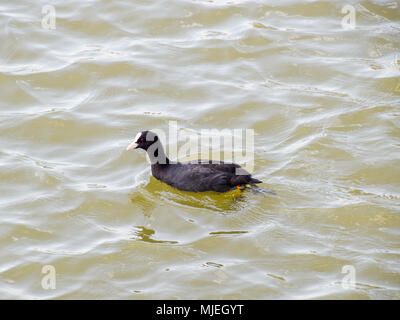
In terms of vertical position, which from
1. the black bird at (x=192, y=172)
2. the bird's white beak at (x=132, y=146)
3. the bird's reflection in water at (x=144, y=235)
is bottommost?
the bird's reflection in water at (x=144, y=235)

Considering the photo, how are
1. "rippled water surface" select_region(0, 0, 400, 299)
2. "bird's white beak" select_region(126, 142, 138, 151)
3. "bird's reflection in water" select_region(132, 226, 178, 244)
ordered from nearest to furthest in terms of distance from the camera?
"rippled water surface" select_region(0, 0, 400, 299), "bird's reflection in water" select_region(132, 226, 178, 244), "bird's white beak" select_region(126, 142, 138, 151)

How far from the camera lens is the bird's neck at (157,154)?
Answer: 8469 millimetres

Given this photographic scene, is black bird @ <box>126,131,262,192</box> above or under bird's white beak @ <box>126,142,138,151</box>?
under

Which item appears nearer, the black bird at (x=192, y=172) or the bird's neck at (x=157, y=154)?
the black bird at (x=192, y=172)

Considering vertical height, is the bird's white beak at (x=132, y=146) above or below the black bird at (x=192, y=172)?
above

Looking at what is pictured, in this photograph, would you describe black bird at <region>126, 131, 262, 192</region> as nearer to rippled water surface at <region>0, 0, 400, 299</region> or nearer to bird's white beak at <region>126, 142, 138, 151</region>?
bird's white beak at <region>126, 142, 138, 151</region>

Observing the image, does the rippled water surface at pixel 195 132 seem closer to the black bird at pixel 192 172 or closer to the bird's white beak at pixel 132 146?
the black bird at pixel 192 172

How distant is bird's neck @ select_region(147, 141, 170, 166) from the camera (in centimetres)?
847

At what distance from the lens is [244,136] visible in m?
9.28

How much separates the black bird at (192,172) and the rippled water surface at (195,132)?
7.4 inches

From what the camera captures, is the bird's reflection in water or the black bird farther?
the black bird

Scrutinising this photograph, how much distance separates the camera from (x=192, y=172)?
Answer: 324 inches

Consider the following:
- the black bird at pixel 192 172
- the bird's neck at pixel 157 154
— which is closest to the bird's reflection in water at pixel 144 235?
the black bird at pixel 192 172

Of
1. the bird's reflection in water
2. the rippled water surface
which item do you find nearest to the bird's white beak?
the rippled water surface
